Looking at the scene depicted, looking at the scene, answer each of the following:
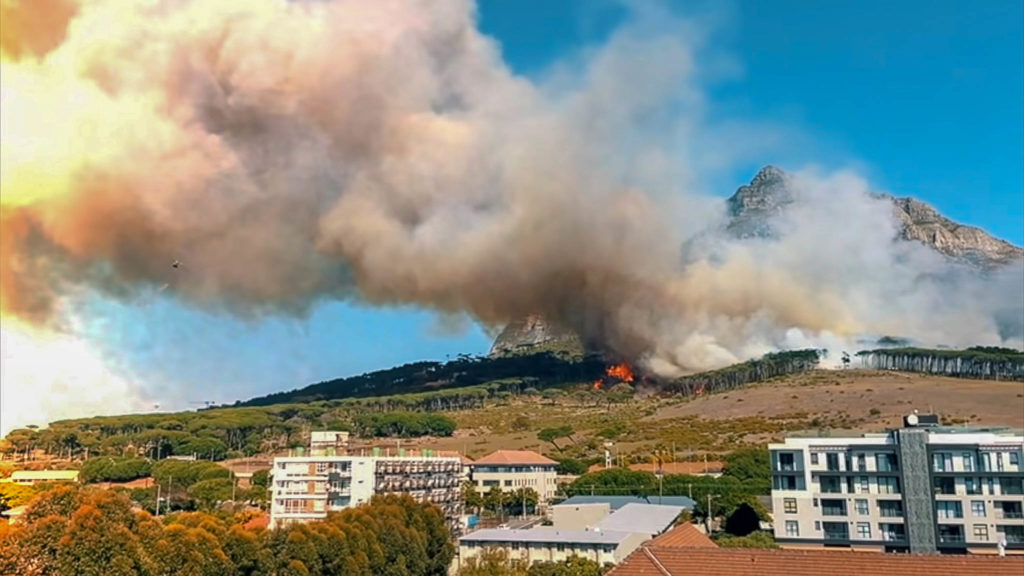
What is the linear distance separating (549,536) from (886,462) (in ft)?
72.0

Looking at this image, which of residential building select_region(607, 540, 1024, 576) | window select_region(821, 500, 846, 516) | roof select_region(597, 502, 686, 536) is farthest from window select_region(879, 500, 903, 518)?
residential building select_region(607, 540, 1024, 576)

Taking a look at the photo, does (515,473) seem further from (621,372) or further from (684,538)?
(621,372)

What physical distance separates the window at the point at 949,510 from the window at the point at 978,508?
22.3 inches

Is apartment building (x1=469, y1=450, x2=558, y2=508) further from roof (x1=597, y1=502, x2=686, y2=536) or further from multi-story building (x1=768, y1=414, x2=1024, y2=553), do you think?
multi-story building (x1=768, y1=414, x2=1024, y2=553)

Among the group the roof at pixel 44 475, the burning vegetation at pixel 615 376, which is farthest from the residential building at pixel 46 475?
the burning vegetation at pixel 615 376

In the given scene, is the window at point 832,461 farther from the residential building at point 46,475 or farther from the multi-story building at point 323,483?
the residential building at point 46,475

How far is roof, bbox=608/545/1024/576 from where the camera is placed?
27.4m

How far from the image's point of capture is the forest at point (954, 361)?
147000 millimetres

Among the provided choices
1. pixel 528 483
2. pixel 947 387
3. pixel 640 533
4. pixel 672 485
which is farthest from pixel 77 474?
pixel 947 387

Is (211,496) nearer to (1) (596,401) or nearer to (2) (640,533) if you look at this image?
(2) (640,533)

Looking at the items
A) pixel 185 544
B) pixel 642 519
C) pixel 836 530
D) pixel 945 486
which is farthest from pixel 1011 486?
pixel 185 544

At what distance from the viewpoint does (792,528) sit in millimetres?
49969

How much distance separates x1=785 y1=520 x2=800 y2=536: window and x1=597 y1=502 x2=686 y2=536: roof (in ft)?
23.7

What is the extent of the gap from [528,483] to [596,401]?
7879 cm
